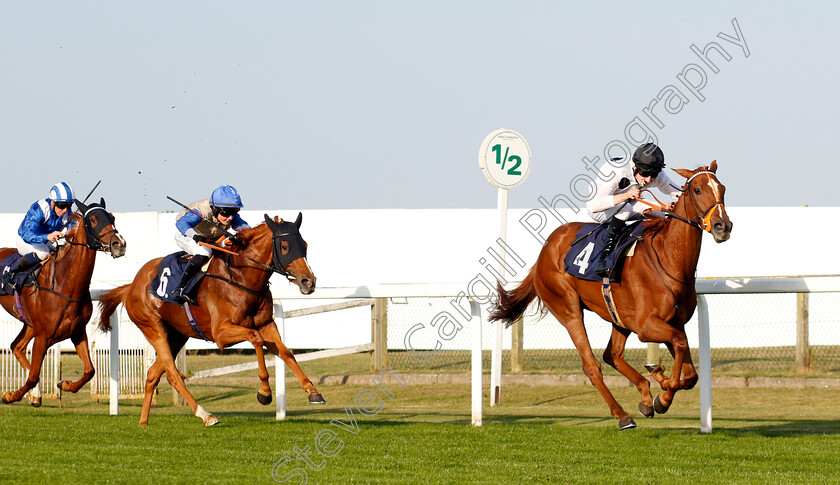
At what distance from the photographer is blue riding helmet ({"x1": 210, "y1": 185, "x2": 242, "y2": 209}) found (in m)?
7.84

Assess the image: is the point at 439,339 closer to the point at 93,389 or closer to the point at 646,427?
the point at 93,389

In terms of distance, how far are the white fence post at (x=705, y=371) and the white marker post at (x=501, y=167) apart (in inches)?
126

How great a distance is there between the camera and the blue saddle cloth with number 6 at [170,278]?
7.70m

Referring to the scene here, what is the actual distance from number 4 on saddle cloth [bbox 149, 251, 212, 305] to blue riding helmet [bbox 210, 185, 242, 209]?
0.48 m

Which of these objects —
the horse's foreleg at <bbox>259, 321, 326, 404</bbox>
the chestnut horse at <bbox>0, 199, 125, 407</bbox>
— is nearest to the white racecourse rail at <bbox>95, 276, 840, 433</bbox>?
the horse's foreleg at <bbox>259, 321, 326, 404</bbox>

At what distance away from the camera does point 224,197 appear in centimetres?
784

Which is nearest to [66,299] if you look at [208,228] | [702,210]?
[208,228]

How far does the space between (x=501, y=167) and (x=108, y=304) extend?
415cm

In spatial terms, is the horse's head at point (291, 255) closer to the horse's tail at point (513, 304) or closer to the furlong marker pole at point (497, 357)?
the horse's tail at point (513, 304)

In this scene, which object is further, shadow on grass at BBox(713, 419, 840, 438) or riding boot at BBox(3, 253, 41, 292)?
riding boot at BBox(3, 253, 41, 292)

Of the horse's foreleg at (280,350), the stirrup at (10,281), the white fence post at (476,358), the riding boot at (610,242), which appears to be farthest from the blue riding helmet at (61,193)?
the riding boot at (610,242)

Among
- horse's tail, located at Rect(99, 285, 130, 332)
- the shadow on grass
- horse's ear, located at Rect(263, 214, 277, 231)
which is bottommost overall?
the shadow on grass

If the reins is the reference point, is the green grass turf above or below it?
below

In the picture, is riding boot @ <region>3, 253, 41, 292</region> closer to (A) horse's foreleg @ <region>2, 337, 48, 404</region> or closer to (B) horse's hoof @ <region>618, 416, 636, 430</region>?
(A) horse's foreleg @ <region>2, 337, 48, 404</region>
